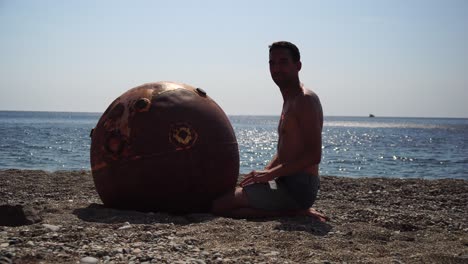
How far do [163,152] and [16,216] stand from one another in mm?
1505

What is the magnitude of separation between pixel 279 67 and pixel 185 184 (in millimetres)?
1588

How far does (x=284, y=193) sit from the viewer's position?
5.55 m

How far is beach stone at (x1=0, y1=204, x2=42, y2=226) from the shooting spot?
4902 mm

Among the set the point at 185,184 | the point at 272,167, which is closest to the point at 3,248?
the point at 185,184

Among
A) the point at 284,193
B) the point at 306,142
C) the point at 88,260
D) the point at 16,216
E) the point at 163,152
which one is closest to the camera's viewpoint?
the point at 88,260

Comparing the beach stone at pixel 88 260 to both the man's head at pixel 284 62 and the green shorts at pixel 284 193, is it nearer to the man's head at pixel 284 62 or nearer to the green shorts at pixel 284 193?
the green shorts at pixel 284 193

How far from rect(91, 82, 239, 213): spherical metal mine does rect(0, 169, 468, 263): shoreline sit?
8.4 inches

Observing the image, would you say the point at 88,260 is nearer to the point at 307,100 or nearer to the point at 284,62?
the point at 307,100

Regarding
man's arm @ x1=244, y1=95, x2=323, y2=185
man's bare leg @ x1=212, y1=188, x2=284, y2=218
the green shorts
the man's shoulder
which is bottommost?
man's bare leg @ x1=212, y1=188, x2=284, y2=218

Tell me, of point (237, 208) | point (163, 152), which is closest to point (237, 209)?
point (237, 208)

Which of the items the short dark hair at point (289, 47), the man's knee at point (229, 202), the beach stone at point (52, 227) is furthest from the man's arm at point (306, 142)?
the beach stone at point (52, 227)

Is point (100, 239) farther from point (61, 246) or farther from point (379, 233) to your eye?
point (379, 233)

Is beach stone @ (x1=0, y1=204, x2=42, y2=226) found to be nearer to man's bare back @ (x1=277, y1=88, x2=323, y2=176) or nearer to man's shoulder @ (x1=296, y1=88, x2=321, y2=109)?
man's bare back @ (x1=277, y1=88, x2=323, y2=176)

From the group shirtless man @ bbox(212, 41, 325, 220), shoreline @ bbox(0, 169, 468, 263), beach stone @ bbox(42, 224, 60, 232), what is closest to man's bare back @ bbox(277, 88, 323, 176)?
shirtless man @ bbox(212, 41, 325, 220)
